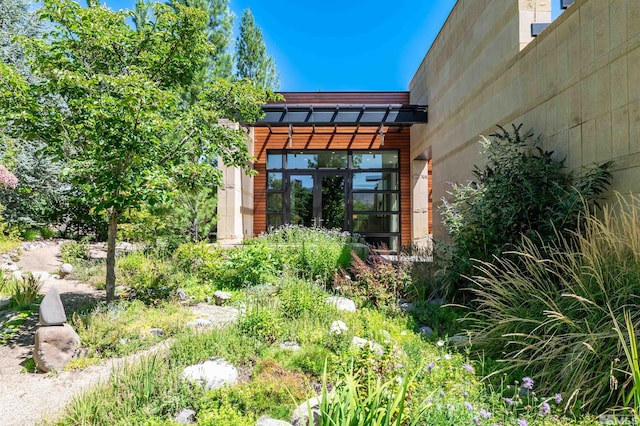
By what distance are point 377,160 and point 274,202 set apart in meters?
3.82

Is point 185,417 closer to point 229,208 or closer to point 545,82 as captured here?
point 545,82

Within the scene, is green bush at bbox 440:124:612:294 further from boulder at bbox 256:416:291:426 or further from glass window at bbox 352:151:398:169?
glass window at bbox 352:151:398:169

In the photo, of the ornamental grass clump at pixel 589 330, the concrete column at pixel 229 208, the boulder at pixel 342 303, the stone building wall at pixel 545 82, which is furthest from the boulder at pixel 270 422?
the concrete column at pixel 229 208

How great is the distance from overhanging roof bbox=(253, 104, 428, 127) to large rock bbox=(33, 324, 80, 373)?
23.9 ft

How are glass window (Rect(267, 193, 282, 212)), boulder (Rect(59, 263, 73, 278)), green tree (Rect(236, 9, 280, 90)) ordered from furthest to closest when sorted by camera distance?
1. green tree (Rect(236, 9, 280, 90))
2. glass window (Rect(267, 193, 282, 212))
3. boulder (Rect(59, 263, 73, 278))

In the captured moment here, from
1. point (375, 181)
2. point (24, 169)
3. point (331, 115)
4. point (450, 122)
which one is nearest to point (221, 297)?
point (450, 122)

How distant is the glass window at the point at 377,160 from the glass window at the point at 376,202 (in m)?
0.96

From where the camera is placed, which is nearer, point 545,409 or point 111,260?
point 545,409

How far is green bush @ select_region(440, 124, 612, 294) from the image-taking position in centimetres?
340

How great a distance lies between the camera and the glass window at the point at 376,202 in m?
11.4

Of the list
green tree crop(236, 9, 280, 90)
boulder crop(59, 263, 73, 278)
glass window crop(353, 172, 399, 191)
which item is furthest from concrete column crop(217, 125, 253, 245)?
green tree crop(236, 9, 280, 90)

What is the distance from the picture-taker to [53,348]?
10.0 feet

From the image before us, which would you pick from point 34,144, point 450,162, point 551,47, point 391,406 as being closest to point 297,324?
point 391,406

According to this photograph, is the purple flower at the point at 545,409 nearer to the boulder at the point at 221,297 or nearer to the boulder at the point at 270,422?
the boulder at the point at 270,422
